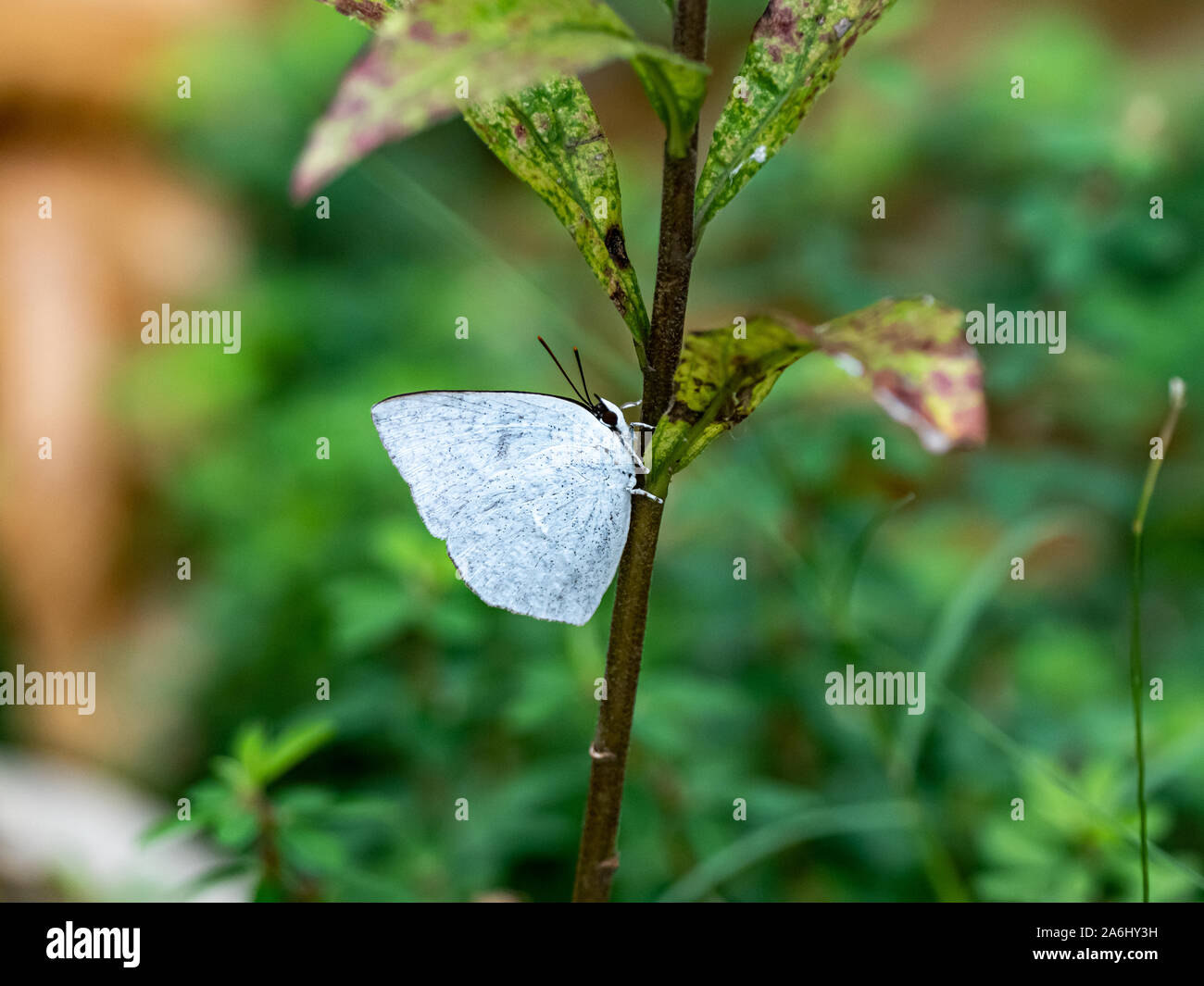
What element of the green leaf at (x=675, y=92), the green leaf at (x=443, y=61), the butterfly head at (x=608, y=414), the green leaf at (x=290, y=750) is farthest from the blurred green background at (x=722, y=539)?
the green leaf at (x=443, y=61)

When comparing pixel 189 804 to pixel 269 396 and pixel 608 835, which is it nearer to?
pixel 608 835

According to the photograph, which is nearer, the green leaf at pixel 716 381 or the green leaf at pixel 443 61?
the green leaf at pixel 443 61

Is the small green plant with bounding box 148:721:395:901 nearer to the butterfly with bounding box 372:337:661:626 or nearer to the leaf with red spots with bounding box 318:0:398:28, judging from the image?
the butterfly with bounding box 372:337:661:626

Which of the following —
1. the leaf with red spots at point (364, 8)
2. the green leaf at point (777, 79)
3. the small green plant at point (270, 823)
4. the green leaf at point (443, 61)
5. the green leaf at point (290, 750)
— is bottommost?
the small green plant at point (270, 823)

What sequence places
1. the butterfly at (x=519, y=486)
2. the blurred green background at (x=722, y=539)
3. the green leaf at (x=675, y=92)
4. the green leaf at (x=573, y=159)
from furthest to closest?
the blurred green background at (x=722, y=539), the butterfly at (x=519, y=486), the green leaf at (x=573, y=159), the green leaf at (x=675, y=92)

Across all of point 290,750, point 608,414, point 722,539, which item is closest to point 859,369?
point 608,414

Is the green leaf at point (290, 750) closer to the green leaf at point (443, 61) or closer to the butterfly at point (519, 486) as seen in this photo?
the butterfly at point (519, 486)
